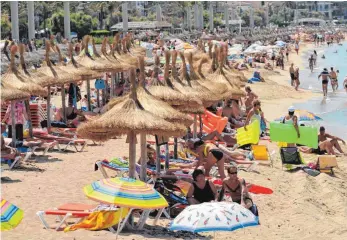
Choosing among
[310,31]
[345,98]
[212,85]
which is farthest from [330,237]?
[310,31]

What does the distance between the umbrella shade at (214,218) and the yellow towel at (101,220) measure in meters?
1.01

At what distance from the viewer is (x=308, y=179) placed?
11.2 meters

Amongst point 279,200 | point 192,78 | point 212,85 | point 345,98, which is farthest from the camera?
point 345,98

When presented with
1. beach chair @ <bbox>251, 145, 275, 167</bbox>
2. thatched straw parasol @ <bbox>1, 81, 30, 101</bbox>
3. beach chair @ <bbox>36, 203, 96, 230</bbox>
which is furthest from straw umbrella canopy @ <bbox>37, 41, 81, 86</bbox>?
beach chair @ <bbox>36, 203, 96, 230</bbox>

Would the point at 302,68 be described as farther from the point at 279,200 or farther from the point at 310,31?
the point at 310,31

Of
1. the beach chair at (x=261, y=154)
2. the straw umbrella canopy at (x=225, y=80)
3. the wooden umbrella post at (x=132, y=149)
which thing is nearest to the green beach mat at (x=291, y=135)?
the beach chair at (x=261, y=154)

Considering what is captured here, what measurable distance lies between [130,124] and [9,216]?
6.73ft

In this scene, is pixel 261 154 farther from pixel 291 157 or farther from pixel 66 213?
pixel 66 213

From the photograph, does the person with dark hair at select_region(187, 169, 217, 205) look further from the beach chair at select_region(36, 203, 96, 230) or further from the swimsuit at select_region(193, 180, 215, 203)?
the beach chair at select_region(36, 203, 96, 230)

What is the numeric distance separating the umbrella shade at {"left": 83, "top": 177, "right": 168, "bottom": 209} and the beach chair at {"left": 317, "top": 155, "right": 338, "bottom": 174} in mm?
5516

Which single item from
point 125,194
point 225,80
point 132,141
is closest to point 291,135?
point 225,80

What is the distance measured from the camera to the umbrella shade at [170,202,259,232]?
623cm

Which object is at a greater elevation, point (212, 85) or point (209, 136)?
point (212, 85)

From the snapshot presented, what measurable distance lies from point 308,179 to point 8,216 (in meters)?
6.24
